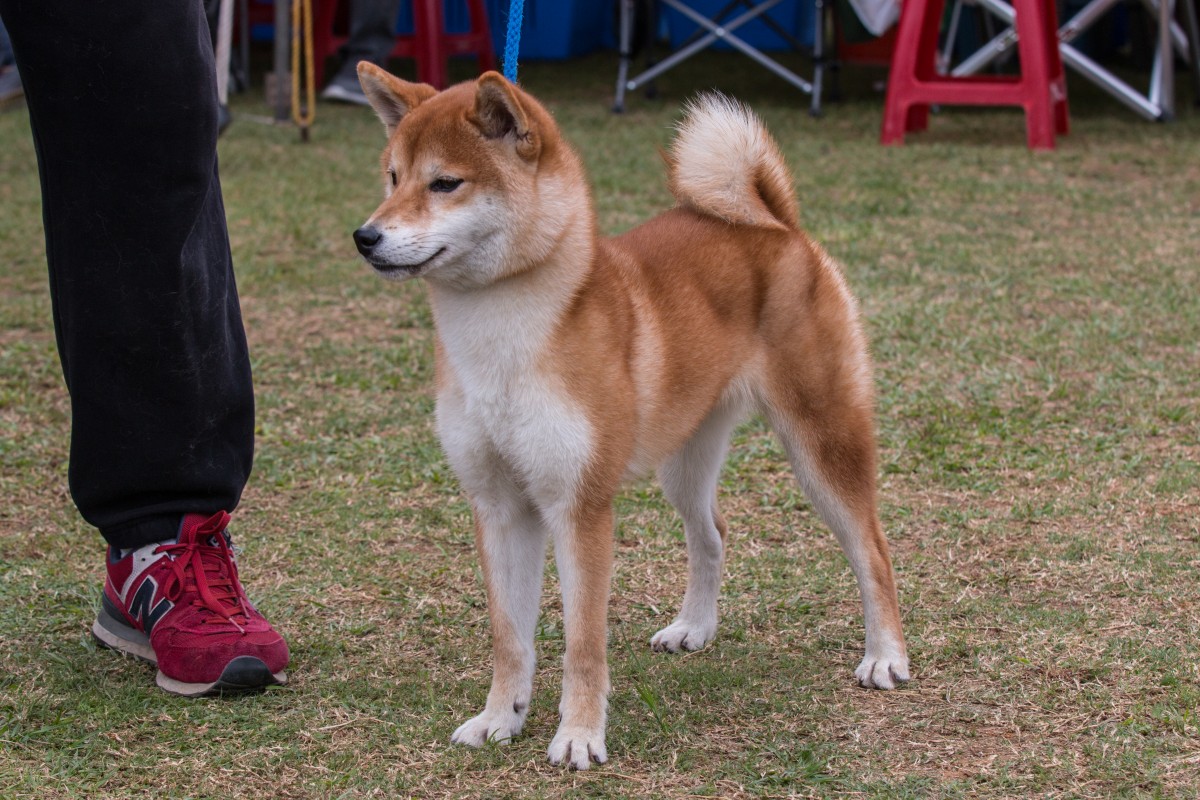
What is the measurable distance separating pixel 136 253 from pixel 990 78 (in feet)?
17.1

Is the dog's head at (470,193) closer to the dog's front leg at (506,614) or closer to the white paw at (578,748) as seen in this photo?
the dog's front leg at (506,614)

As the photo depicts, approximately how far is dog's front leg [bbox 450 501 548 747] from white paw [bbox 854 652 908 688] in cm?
57

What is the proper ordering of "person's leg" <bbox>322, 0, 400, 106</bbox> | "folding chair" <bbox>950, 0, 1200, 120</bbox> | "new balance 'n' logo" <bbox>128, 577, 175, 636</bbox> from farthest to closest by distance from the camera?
"person's leg" <bbox>322, 0, 400, 106</bbox> < "folding chair" <bbox>950, 0, 1200, 120</bbox> < "new balance 'n' logo" <bbox>128, 577, 175, 636</bbox>

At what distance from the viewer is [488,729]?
6.67ft

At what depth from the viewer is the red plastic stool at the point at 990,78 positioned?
6133mm

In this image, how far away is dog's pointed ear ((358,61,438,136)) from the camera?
2035mm

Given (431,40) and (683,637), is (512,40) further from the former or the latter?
(431,40)

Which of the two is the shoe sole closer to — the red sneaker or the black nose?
the red sneaker

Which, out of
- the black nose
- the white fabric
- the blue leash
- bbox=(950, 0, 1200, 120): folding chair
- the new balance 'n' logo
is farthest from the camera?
the white fabric

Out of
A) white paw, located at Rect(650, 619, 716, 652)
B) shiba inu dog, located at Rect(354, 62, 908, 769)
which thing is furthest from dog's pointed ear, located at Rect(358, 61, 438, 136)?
white paw, located at Rect(650, 619, 716, 652)

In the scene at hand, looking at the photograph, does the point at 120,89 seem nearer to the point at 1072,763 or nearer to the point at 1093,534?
the point at 1072,763

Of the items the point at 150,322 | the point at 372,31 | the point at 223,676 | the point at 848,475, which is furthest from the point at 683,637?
the point at 372,31

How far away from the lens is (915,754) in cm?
198

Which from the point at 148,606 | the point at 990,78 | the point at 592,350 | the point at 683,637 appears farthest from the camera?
the point at 990,78
